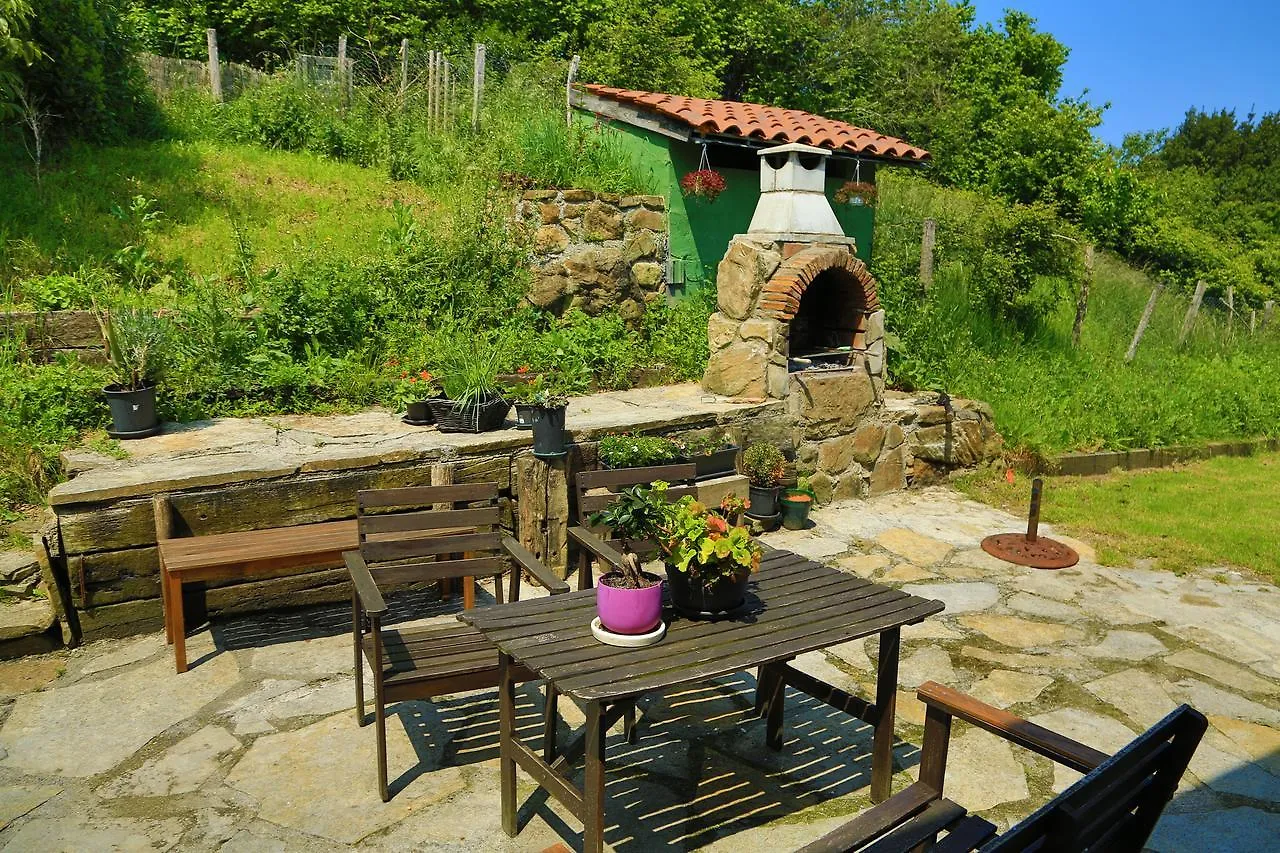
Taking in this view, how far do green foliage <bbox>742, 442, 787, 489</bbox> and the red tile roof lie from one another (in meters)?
3.89

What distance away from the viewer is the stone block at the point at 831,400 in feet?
24.8

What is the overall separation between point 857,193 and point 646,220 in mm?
2855

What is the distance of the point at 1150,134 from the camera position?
2820 cm

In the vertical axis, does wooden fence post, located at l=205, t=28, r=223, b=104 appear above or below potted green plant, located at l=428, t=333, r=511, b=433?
above

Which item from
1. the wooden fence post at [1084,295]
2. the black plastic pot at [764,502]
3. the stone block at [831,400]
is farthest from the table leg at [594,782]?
the wooden fence post at [1084,295]

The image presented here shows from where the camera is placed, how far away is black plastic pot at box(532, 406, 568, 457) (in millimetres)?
5750

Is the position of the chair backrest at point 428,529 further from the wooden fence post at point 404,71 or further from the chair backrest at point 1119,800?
the wooden fence post at point 404,71

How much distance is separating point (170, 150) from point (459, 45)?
27.1 ft

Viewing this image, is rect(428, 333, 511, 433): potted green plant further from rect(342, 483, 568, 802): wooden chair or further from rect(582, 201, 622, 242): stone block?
rect(582, 201, 622, 242): stone block

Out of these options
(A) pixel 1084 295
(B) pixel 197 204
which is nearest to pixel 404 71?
(B) pixel 197 204

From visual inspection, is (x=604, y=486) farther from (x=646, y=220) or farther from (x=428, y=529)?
(x=646, y=220)

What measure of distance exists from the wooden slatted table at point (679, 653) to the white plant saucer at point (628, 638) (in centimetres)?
3

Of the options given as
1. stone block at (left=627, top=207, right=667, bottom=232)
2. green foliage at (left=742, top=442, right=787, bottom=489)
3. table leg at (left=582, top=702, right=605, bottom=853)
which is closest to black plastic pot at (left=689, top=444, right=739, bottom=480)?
green foliage at (left=742, top=442, right=787, bottom=489)

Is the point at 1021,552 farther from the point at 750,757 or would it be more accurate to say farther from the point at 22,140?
the point at 22,140
